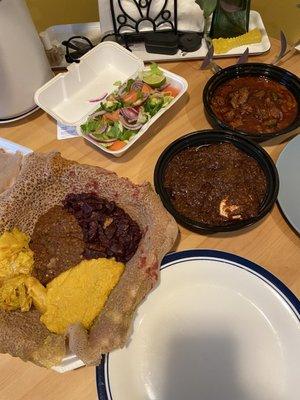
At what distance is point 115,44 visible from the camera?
1.37 metres

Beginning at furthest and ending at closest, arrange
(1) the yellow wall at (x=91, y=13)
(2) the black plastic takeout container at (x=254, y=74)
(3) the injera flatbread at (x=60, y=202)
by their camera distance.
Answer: (1) the yellow wall at (x=91, y=13) < (2) the black plastic takeout container at (x=254, y=74) < (3) the injera flatbread at (x=60, y=202)

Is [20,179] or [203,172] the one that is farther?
[203,172]

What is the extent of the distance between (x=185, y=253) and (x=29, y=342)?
15.7 inches

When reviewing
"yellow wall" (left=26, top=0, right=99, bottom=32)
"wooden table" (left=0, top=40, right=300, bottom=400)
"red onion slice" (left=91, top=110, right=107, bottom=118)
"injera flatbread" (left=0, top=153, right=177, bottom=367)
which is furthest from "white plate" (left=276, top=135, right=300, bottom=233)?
"yellow wall" (left=26, top=0, right=99, bottom=32)

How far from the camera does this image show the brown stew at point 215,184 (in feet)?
3.32

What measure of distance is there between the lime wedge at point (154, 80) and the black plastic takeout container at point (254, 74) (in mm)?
148

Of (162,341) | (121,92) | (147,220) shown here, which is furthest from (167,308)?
(121,92)

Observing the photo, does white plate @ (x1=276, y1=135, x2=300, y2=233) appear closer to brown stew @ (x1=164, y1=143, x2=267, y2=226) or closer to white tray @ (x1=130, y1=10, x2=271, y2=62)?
brown stew @ (x1=164, y1=143, x2=267, y2=226)

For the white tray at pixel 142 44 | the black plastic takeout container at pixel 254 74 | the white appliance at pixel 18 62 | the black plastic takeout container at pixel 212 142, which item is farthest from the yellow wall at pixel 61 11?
the black plastic takeout container at pixel 212 142

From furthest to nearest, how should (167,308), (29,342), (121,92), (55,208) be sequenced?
(121,92) → (55,208) → (167,308) → (29,342)

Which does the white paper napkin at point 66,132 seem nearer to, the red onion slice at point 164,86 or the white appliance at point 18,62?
the white appliance at point 18,62

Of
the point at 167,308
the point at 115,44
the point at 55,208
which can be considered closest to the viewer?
the point at 167,308

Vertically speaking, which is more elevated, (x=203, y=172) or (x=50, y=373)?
(x=203, y=172)

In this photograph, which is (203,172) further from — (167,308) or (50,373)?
(50,373)
